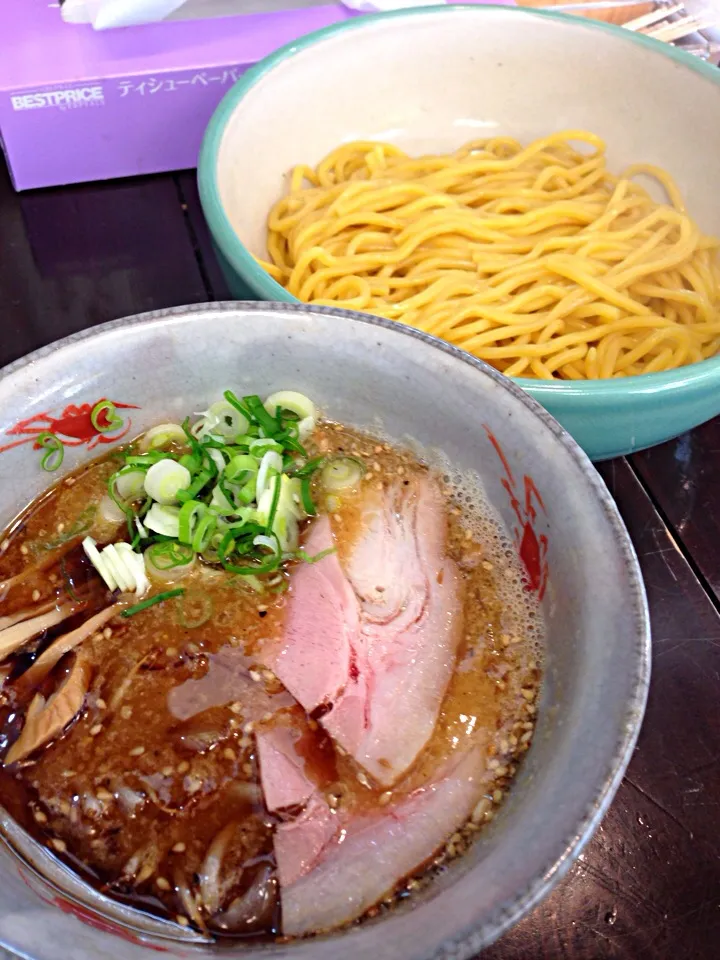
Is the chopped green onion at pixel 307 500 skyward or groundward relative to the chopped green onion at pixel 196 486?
groundward

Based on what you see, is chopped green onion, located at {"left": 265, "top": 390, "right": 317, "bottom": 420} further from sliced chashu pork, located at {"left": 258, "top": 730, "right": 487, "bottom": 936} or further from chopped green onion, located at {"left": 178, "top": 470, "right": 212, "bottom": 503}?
sliced chashu pork, located at {"left": 258, "top": 730, "right": 487, "bottom": 936}

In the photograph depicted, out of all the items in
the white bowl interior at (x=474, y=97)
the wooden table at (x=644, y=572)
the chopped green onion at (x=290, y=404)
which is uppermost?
the white bowl interior at (x=474, y=97)

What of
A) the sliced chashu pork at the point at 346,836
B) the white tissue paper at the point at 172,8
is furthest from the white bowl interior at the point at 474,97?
the sliced chashu pork at the point at 346,836

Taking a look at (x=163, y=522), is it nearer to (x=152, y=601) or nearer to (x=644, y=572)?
(x=152, y=601)

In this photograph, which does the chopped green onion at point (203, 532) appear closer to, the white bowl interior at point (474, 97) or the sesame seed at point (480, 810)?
the sesame seed at point (480, 810)

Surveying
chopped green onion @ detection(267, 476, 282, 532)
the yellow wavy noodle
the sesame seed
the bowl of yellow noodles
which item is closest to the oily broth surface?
the sesame seed

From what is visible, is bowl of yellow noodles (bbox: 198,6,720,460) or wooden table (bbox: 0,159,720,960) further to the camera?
bowl of yellow noodles (bbox: 198,6,720,460)

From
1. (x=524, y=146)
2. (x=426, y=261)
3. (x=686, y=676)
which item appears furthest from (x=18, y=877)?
(x=524, y=146)
